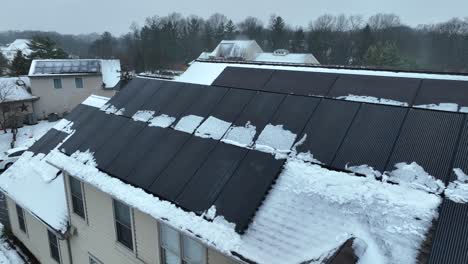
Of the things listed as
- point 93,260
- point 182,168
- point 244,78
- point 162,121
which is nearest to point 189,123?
point 162,121

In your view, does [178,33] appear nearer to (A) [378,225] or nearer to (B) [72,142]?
(B) [72,142]

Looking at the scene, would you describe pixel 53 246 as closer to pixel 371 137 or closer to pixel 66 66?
pixel 371 137

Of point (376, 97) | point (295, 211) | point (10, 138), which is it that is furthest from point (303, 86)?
point (10, 138)

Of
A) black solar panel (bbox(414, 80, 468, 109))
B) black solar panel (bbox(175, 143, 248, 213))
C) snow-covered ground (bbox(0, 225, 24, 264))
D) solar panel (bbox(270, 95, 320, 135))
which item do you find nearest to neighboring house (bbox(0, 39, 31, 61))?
snow-covered ground (bbox(0, 225, 24, 264))

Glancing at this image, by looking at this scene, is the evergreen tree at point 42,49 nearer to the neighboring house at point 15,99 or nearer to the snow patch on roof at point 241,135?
the neighboring house at point 15,99

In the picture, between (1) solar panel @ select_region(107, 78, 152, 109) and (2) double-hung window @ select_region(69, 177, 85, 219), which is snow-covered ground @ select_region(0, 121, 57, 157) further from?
(2) double-hung window @ select_region(69, 177, 85, 219)

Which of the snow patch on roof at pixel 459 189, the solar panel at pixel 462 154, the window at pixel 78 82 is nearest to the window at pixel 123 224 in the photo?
the snow patch on roof at pixel 459 189
